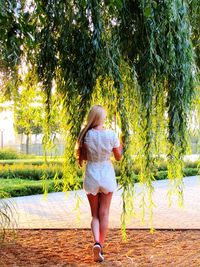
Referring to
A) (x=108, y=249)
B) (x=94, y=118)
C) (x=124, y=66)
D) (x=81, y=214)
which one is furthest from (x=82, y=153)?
(x=81, y=214)

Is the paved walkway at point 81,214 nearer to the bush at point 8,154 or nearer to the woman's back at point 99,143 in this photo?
the woman's back at point 99,143

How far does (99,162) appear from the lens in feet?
17.0

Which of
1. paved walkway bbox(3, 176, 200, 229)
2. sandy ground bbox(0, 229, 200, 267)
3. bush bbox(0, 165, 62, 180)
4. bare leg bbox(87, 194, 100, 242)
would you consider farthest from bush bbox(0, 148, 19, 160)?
bare leg bbox(87, 194, 100, 242)

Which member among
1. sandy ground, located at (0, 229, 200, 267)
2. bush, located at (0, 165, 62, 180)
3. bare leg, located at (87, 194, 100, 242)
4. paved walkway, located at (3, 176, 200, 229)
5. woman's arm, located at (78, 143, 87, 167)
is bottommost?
paved walkway, located at (3, 176, 200, 229)

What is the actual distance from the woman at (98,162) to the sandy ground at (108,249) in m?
0.41

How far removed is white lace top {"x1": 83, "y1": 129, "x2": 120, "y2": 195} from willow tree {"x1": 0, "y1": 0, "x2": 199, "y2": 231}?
0.16 meters

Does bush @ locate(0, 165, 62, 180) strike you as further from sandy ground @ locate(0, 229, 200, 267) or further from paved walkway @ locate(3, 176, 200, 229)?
sandy ground @ locate(0, 229, 200, 267)

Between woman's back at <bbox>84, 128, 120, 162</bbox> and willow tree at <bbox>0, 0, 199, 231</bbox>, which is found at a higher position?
willow tree at <bbox>0, 0, 199, 231</bbox>

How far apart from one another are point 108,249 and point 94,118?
6.05ft

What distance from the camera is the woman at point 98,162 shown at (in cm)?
505

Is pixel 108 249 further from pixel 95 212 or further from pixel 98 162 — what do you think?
pixel 98 162

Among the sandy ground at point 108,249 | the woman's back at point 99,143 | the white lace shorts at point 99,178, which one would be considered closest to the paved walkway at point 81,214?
the sandy ground at point 108,249

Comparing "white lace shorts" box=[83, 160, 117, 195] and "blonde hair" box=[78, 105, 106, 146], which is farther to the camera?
"white lace shorts" box=[83, 160, 117, 195]

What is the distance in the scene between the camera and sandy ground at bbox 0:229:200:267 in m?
5.32
